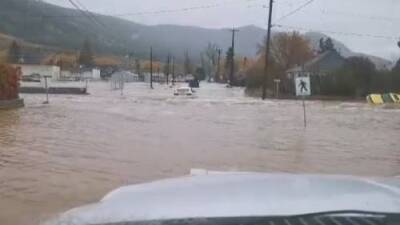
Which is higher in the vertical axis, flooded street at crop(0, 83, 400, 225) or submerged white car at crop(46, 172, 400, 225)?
submerged white car at crop(46, 172, 400, 225)

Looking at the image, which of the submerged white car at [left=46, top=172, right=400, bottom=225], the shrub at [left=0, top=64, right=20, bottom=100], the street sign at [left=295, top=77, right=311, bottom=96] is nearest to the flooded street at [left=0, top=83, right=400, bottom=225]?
the street sign at [left=295, top=77, right=311, bottom=96]

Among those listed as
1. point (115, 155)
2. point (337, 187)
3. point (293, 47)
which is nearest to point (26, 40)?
point (293, 47)

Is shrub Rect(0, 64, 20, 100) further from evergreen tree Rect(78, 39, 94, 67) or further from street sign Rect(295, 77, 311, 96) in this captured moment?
evergreen tree Rect(78, 39, 94, 67)

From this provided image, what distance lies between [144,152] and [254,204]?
44.2 ft

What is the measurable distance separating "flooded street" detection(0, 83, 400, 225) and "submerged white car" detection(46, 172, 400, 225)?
514 centimetres

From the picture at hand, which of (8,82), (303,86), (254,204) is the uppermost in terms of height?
(254,204)

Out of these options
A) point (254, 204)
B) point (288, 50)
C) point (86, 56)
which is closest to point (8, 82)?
point (254, 204)

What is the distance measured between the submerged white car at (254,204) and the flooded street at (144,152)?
16.9 ft

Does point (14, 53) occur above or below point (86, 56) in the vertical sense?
above

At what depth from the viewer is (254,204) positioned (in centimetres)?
249

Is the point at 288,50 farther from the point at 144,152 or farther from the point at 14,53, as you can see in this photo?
the point at 144,152

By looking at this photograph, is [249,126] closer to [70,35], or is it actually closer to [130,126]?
[130,126]

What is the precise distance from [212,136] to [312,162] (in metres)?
5.86

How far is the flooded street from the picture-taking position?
1078cm
